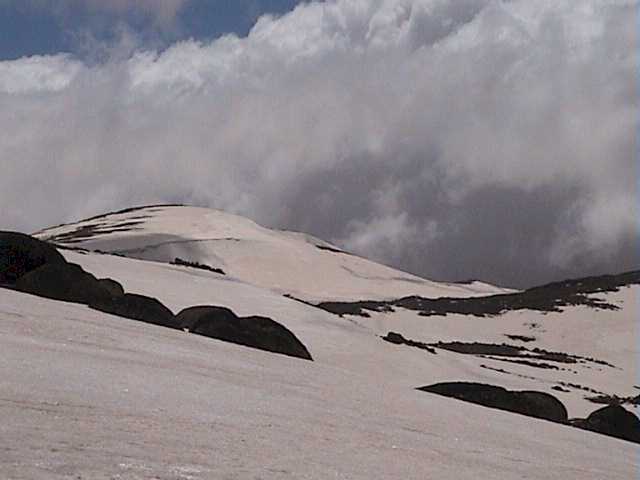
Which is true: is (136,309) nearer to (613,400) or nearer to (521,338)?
(613,400)

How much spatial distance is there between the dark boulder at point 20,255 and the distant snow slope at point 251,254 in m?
45.4

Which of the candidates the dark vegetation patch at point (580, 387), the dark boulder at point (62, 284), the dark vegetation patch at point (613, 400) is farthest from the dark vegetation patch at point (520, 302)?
the dark boulder at point (62, 284)

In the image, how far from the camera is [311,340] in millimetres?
19953

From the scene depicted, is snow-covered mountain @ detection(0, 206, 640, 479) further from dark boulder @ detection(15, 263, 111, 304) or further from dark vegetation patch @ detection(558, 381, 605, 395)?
dark boulder @ detection(15, 263, 111, 304)

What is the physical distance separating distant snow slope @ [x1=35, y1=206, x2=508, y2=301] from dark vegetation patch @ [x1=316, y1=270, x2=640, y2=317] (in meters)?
8.18

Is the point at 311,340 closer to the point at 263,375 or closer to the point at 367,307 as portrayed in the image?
the point at 263,375

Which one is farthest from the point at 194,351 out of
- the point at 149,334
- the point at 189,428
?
the point at 189,428

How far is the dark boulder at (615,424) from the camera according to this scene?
14727 millimetres

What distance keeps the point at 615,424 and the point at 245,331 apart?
6.60m

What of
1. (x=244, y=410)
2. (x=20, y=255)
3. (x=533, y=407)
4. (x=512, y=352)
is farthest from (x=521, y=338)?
(x=244, y=410)

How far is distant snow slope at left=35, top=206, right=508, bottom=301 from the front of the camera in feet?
249

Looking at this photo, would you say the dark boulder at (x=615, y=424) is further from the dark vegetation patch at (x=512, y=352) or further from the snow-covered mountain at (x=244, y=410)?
the dark vegetation patch at (x=512, y=352)

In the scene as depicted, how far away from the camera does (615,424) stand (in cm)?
1495

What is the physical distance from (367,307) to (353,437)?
4690 cm
